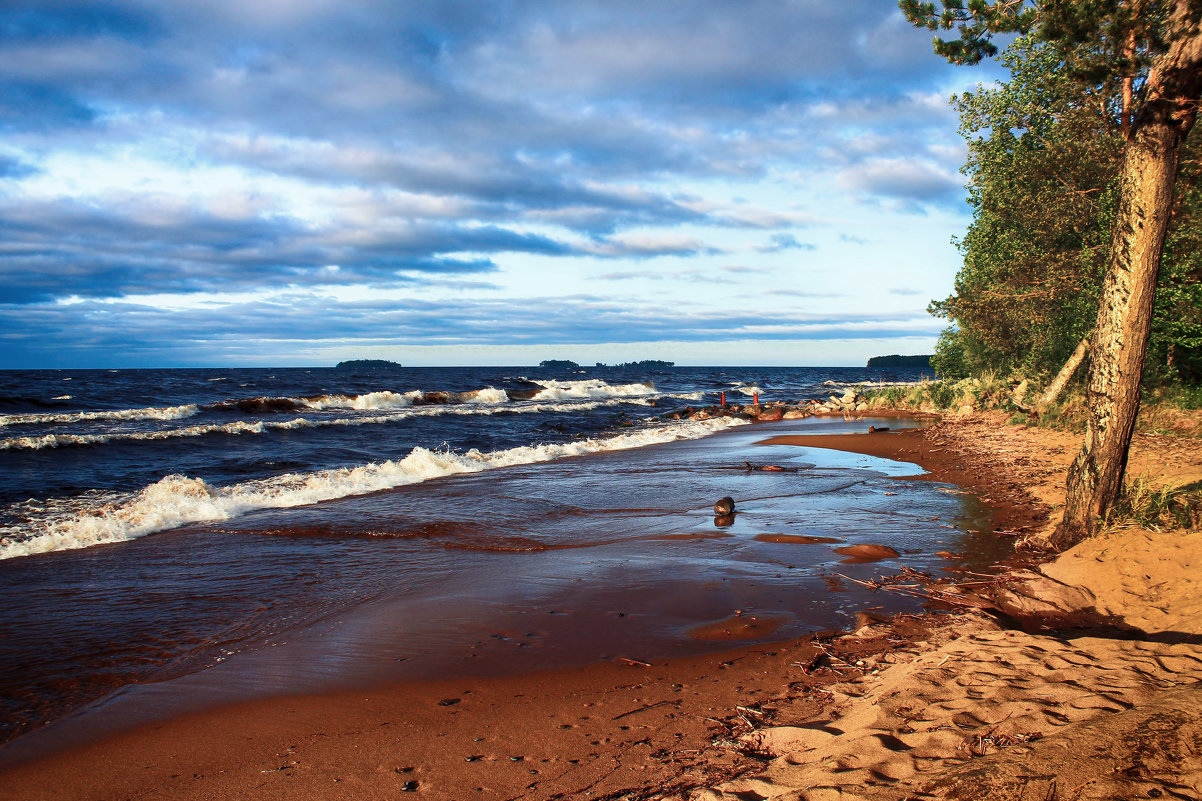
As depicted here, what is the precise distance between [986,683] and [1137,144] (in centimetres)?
545

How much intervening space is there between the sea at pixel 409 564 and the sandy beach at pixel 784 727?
0.46 metres

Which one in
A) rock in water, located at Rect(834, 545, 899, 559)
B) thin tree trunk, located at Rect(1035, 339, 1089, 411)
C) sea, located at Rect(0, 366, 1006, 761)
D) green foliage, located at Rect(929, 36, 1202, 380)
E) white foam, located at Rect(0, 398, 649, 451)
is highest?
green foliage, located at Rect(929, 36, 1202, 380)

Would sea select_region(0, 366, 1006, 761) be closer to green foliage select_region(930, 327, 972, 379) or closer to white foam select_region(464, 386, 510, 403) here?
green foliage select_region(930, 327, 972, 379)

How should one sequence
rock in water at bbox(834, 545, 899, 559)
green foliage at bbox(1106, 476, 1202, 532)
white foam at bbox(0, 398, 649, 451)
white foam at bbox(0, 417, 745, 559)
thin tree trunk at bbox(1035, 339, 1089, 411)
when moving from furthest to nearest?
white foam at bbox(0, 398, 649, 451), thin tree trunk at bbox(1035, 339, 1089, 411), white foam at bbox(0, 417, 745, 559), rock in water at bbox(834, 545, 899, 559), green foliage at bbox(1106, 476, 1202, 532)

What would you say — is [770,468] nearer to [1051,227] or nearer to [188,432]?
[1051,227]

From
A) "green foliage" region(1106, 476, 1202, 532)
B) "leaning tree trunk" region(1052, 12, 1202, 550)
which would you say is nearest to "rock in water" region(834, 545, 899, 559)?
"leaning tree trunk" region(1052, 12, 1202, 550)

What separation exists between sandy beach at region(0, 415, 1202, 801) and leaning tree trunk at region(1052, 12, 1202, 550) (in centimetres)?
128

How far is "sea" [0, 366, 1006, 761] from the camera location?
494cm

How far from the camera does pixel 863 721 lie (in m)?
3.39

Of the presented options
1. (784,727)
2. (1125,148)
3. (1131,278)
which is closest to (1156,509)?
(1131,278)

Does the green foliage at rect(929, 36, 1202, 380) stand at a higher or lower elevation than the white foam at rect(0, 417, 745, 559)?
higher

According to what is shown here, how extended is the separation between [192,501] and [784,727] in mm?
10660

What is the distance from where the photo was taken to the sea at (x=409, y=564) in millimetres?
4941

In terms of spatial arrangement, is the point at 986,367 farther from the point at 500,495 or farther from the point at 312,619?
the point at 312,619
